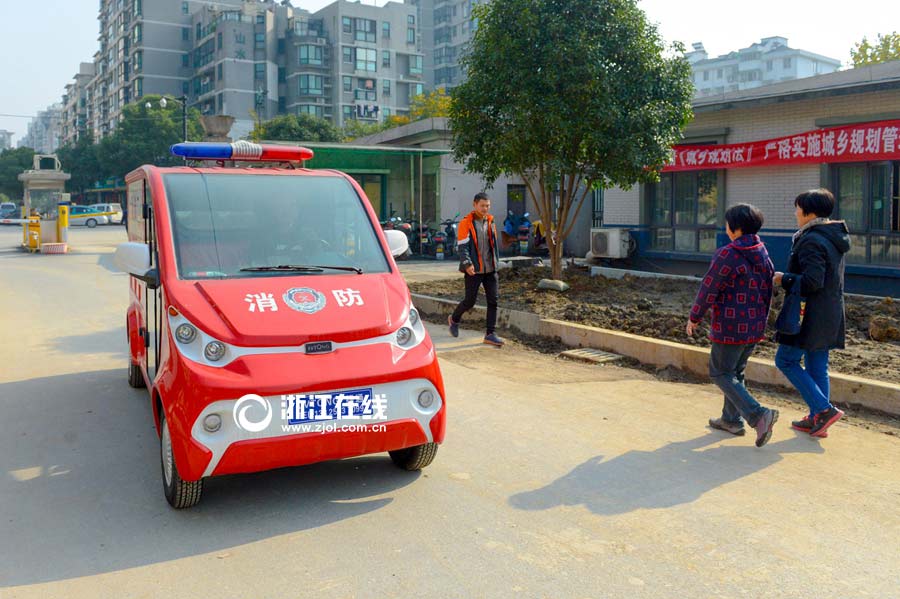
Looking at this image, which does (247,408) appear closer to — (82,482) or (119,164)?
(82,482)

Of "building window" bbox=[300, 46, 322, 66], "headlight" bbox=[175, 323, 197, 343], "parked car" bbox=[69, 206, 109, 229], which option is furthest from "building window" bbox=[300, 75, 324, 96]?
"headlight" bbox=[175, 323, 197, 343]

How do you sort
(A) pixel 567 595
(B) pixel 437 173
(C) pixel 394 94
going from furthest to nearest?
(C) pixel 394 94, (B) pixel 437 173, (A) pixel 567 595

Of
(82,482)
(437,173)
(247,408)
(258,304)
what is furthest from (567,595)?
(437,173)

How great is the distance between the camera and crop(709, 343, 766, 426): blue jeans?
571 centimetres

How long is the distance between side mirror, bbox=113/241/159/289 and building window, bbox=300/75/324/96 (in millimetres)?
82978

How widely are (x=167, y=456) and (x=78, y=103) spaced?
13665 cm

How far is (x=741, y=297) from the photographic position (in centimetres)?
569

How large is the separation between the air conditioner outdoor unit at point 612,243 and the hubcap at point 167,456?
51.2ft

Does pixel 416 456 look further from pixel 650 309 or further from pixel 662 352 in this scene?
pixel 650 309

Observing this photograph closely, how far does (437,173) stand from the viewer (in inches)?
1043

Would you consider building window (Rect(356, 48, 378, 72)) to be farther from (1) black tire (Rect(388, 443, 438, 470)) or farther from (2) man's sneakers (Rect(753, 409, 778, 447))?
(1) black tire (Rect(388, 443, 438, 470))

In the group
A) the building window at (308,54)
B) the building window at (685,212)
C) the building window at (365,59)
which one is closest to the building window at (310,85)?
the building window at (308,54)

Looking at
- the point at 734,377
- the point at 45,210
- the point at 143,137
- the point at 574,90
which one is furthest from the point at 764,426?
the point at 143,137

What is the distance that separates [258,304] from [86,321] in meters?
8.52
